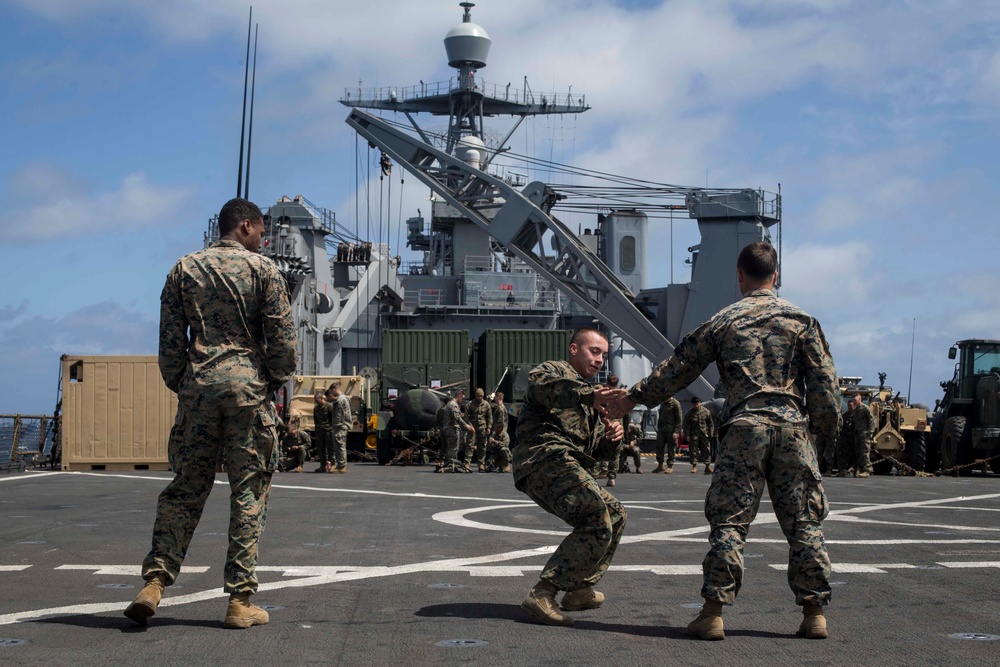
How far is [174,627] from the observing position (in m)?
Result: 5.21

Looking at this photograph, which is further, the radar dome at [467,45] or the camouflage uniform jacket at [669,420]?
the radar dome at [467,45]

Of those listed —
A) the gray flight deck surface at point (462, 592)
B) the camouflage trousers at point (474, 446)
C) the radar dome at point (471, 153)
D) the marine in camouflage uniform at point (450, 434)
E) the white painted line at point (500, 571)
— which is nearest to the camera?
the gray flight deck surface at point (462, 592)

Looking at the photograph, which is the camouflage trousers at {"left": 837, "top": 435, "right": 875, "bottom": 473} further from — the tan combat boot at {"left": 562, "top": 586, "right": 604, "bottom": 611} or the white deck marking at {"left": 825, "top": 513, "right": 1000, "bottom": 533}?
the tan combat boot at {"left": 562, "top": 586, "right": 604, "bottom": 611}

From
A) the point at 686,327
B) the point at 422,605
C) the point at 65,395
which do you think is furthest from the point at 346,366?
the point at 422,605

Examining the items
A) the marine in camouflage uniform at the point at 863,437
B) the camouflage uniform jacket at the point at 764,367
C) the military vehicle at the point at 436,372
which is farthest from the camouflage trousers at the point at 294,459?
the camouflage uniform jacket at the point at 764,367

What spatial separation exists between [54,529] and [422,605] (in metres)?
4.96

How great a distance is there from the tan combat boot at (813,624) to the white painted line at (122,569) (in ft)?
12.1

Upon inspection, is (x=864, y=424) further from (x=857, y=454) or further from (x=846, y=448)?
(x=846, y=448)

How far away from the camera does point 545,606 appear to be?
543cm

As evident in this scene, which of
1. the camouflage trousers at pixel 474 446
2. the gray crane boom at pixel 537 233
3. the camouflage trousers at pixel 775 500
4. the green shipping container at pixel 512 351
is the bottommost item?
the camouflage trousers at pixel 474 446

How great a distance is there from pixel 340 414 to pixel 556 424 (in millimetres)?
16064

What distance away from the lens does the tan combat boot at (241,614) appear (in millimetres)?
5141

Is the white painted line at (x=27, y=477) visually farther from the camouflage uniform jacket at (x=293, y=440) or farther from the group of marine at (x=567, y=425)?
the group of marine at (x=567, y=425)

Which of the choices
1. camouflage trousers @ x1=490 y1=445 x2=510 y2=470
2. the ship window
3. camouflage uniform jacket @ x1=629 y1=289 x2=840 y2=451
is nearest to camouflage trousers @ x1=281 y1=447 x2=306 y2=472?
camouflage trousers @ x1=490 y1=445 x2=510 y2=470
